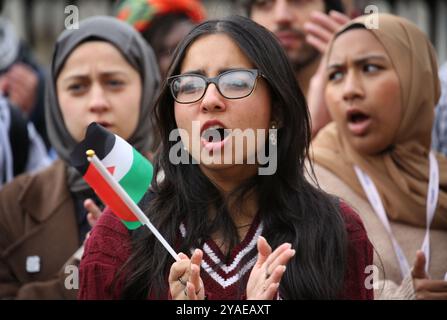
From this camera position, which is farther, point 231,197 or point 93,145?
point 231,197

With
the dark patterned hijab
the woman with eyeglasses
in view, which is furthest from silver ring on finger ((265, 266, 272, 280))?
the dark patterned hijab

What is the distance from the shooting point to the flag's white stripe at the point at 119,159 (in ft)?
10.3

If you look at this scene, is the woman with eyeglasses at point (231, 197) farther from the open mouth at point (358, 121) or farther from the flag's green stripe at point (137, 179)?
the open mouth at point (358, 121)

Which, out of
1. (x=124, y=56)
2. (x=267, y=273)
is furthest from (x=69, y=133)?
(x=267, y=273)

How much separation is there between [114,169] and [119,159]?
0.04 metres

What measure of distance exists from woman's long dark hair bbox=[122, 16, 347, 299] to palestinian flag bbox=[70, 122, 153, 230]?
14 centimetres

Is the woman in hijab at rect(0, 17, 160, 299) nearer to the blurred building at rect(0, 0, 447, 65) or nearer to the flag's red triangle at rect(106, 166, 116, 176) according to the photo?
the flag's red triangle at rect(106, 166, 116, 176)

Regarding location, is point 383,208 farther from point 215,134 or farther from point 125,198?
point 125,198

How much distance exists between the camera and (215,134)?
321cm

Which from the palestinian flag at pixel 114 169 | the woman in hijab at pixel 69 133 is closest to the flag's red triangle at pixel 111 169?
the palestinian flag at pixel 114 169

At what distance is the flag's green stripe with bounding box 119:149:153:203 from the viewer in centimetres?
318
